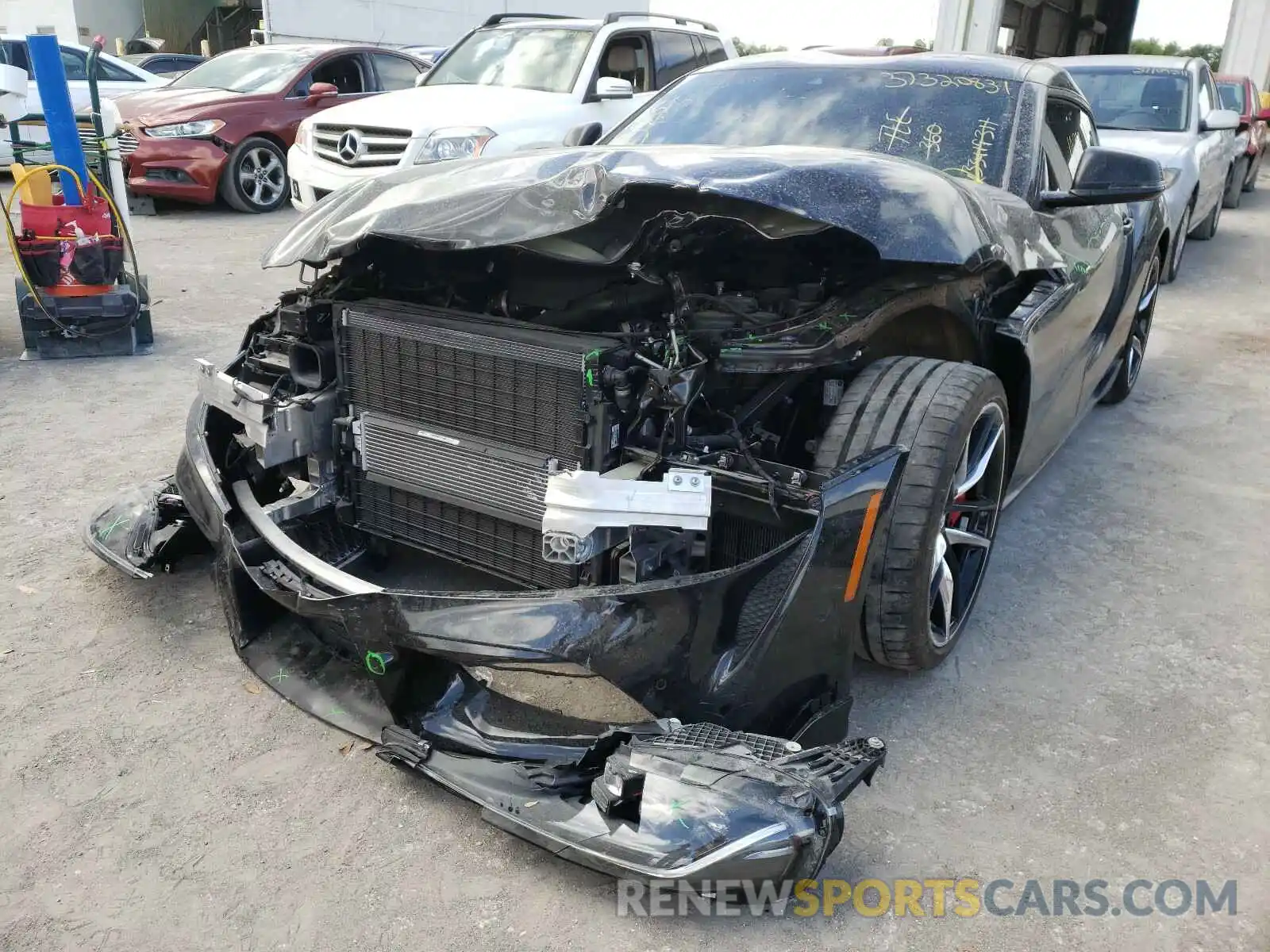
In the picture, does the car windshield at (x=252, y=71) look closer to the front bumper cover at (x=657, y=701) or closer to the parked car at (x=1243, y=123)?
the front bumper cover at (x=657, y=701)

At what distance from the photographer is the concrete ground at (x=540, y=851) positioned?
Answer: 2.10m

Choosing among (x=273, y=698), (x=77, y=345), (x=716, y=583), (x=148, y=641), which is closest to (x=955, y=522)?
(x=716, y=583)

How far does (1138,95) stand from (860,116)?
620 centimetres

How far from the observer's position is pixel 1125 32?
32.2m

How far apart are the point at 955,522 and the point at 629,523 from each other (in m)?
1.27

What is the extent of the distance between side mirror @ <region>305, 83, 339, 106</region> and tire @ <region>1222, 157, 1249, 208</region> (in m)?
10.3

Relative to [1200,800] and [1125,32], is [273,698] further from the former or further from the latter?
[1125,32]

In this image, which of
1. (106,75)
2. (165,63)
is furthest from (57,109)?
(165,63)

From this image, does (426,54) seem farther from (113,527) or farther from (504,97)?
(113,527)

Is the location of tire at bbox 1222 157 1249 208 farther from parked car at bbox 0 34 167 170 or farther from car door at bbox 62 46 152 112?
car door at bbox 62 46 152 112

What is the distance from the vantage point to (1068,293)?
3531 mm

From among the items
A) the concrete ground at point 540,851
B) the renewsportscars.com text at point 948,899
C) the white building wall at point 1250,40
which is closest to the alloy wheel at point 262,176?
the concrete ground at point 540,851

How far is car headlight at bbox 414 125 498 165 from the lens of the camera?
7.61 m

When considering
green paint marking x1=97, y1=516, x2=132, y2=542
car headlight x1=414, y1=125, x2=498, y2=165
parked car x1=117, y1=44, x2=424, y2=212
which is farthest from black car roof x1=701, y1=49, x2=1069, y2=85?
parked car x1=117, y1=44, x2=424, y2=212
